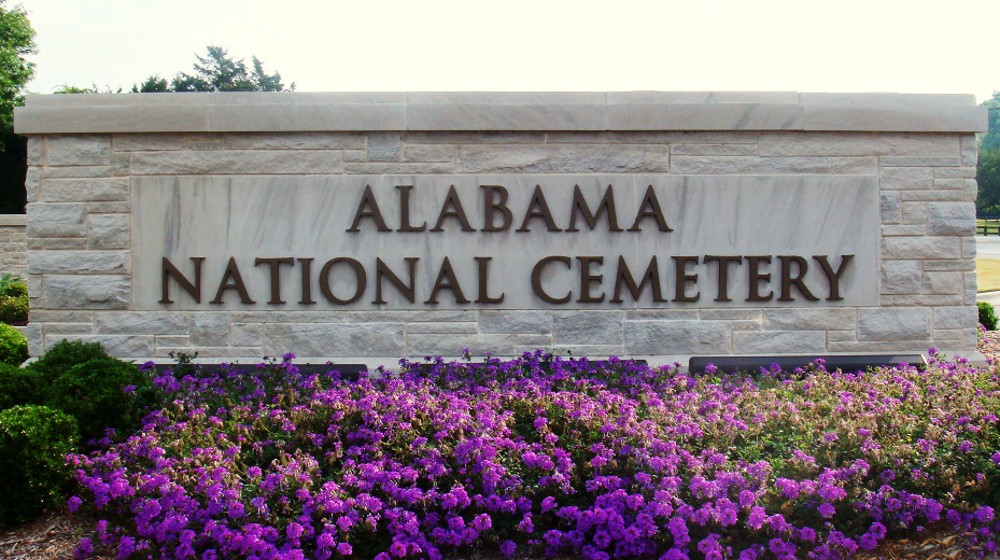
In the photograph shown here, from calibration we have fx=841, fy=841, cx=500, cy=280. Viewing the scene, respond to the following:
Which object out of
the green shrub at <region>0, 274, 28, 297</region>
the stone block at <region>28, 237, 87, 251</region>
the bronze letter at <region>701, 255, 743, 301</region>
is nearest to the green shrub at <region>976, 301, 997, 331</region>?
the bronze letter at <region>701, 255, 743, 301</region>

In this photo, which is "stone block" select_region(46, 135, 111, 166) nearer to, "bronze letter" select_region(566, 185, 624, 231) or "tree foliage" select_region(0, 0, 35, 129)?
"bronze letter" select_region(566, 185, 624, 231)

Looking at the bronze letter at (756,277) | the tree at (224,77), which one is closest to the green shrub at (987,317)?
the bronze letter at (756,277)

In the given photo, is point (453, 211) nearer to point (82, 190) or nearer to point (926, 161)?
point (82, 190)

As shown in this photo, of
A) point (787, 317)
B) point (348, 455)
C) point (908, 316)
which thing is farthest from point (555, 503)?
point (908, 316)

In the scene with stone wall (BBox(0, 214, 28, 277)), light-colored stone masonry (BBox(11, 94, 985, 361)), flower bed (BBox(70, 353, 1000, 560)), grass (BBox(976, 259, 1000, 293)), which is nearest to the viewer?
flower bed (BBox(70, 353, 1000, 560))

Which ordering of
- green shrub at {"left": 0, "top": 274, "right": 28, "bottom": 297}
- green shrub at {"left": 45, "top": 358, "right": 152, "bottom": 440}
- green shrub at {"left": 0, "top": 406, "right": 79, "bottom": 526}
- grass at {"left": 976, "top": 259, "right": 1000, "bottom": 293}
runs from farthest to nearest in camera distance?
grass at {"left": 976, "top": 259, "right": 1000, "bottom": 293} → green shrub at {"left": 0, "top": 274, "right": 28, "bottom": 297} → green shrub at {"left": 45, "top": 358, "right": 152, "bottom": 440} → green shrub at {"left": 0, "top": 406, "right": 79, "bottom": 526}

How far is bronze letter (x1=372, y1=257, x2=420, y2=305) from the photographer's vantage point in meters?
7.34

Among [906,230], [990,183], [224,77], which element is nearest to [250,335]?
[906,230]

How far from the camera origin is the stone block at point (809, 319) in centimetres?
750

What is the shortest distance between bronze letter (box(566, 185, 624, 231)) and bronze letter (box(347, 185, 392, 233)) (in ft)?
5.36

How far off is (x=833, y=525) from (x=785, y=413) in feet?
3.56

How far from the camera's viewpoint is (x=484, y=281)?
24.1 feet

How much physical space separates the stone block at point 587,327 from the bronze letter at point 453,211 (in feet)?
3.71

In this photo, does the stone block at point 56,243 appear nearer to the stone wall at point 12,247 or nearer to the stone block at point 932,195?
the stone block at point 932,195
